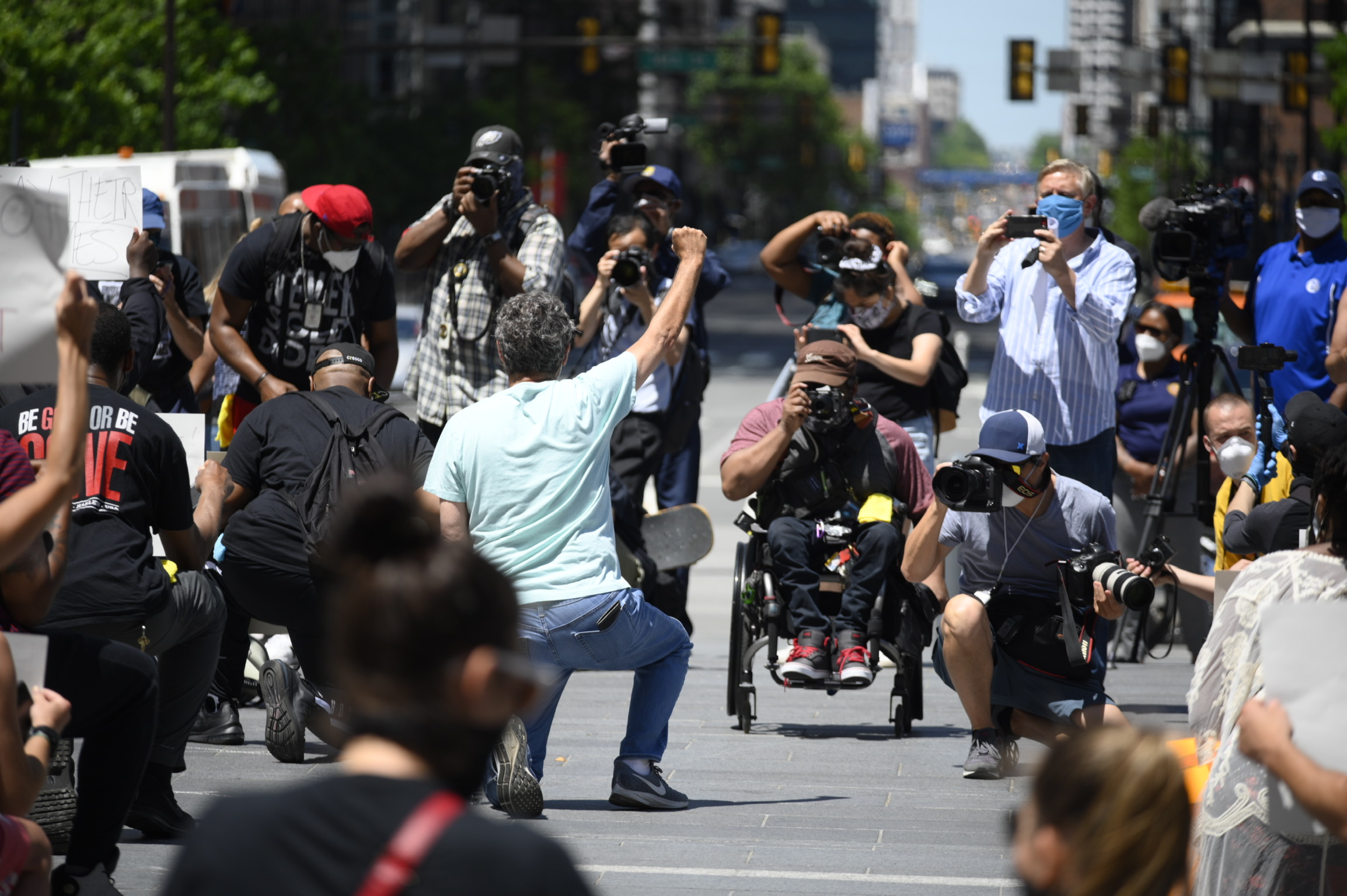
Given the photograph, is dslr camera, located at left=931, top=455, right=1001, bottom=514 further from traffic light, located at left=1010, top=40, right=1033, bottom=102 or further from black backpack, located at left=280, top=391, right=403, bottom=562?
traffic light, located at left=1010, top=40, right=1033, bottom=102

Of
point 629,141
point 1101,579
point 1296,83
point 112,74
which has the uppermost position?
point 1296,83

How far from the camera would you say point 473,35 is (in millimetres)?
55062

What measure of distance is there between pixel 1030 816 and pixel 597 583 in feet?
10.5

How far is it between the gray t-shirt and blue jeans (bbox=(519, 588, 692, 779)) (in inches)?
43.8

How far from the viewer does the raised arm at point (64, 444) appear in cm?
356

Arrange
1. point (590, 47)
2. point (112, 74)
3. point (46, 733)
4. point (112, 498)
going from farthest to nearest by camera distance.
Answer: point (590, 47), point (112, 74), point (112, 498), point (46, 733)

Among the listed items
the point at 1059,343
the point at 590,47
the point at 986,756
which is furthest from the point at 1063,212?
the point at 590,47

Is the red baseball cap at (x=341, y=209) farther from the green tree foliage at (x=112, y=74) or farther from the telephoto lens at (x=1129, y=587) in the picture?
the green tree foliage at (x=112, y=74)

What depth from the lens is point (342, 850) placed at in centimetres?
212

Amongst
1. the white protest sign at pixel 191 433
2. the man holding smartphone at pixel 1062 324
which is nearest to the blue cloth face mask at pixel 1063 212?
the man holding smartphone at pixel 1062 324

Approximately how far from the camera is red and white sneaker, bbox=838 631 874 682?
6.85 m

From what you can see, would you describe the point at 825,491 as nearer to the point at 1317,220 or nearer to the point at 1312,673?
the point at 1317,220

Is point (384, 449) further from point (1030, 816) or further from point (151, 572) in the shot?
point (1030, 816)

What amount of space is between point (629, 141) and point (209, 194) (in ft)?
28.0
